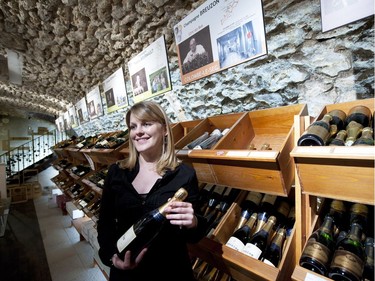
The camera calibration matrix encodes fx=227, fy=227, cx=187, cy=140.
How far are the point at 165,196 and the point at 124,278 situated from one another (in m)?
0.52

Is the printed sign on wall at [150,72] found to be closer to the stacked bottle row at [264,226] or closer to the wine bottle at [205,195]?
the wine bottle at [205,195]

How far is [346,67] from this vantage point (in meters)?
1.37

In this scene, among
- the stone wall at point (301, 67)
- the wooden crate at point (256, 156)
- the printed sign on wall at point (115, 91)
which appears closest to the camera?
the wooden crate at point (256, 156)

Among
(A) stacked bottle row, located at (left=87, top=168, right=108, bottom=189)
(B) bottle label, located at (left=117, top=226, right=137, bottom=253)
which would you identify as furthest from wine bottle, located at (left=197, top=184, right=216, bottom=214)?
(A) stacked bottle row, located at (left=87, top=168, right=108, bottom=189)

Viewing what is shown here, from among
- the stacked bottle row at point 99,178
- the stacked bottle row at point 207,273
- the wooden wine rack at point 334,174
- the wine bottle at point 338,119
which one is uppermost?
the wine bottle at point 338,119

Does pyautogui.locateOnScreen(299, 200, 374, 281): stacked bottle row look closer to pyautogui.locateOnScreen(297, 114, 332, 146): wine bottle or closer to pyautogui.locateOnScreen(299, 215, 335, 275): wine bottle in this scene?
pyautogui.locateOnScreen(299, 215, 335, 275): wine bottle

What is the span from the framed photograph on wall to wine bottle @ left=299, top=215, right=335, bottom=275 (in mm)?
1131

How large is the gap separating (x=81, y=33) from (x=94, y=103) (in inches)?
72.9

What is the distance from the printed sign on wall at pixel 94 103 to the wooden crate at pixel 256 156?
13.1 feet

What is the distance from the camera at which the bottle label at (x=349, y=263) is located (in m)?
0.86

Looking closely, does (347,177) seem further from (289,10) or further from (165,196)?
(289,10)

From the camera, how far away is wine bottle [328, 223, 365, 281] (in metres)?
0.86

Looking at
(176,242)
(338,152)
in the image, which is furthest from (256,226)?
(338,152)

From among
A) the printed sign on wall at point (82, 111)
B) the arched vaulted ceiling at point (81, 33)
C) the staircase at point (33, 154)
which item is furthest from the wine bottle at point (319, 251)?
the staircase at point (33, 154)
